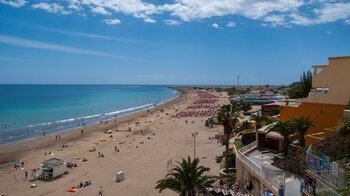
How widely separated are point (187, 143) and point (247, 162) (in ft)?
48.9

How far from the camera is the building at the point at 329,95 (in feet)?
41.2

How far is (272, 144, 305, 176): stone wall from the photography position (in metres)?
9.82

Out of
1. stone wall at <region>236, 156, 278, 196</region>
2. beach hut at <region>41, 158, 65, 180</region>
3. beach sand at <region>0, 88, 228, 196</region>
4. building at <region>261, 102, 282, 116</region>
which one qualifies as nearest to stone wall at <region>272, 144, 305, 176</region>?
stone wall at <region>236, 156, 278, 196</region>

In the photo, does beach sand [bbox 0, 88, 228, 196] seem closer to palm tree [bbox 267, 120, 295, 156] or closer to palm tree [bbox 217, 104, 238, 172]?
palm tree [bbox 217, 104, 238, 172]

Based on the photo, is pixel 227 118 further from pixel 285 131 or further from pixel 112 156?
pixel 112 156

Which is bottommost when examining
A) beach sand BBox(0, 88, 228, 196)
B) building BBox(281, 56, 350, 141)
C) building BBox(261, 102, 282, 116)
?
beach sand BBox(0, 88, 228, 196)

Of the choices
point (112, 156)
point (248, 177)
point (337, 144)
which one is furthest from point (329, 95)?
point (112, 156)

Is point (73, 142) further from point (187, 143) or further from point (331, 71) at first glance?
point (331, 71)

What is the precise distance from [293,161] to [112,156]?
17.7 meters

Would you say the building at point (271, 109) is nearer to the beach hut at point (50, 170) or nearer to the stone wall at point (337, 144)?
the stone wall at point (337, 144)

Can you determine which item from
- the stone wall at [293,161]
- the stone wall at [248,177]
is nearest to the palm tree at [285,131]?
the stone wall at [293,161]

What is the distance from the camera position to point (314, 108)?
14070 mm

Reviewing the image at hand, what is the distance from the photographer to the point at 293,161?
10328 millimetres

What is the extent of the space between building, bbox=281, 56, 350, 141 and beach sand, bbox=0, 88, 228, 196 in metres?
7.69
